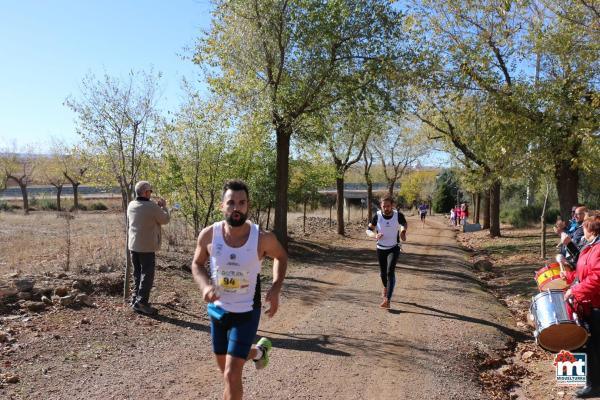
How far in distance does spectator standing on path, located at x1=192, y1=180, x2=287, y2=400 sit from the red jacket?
3325mm

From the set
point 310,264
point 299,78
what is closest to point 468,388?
point 310,264

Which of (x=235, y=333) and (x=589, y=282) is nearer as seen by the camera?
(x=235, y=333)

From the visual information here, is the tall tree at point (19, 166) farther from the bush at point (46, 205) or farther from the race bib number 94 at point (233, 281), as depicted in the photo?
the race bib number 94 at point (233, 281)

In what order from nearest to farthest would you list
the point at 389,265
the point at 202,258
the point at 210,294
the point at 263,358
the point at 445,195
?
the point at 210,294
the point at 202,258
the point at 263,358
the point at 389,265
the point at 445,195

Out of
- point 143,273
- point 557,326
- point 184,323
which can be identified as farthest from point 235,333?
point 143,273

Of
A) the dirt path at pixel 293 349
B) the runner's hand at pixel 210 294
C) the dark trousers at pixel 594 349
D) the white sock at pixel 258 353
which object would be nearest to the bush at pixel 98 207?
the dirt path at pixel 293 349

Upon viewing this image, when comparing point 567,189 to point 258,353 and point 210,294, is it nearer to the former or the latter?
point 258,353

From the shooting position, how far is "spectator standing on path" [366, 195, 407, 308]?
9195mm

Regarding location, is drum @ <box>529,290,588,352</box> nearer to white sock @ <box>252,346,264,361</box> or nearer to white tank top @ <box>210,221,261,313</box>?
white sock @ <box>252,346,264,361</box>

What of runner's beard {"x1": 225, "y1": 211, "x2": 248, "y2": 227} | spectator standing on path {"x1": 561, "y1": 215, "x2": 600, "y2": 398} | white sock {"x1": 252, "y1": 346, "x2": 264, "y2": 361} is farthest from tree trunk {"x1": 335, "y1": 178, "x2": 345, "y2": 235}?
runner's beard {"x1": 225, "y1": 211, "x2": 248, "y2": 227}

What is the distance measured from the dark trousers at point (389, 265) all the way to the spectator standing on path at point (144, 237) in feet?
12.8

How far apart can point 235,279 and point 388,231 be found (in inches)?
215

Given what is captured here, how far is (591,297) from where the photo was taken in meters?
5.38

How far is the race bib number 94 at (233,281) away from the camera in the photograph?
4145mm
